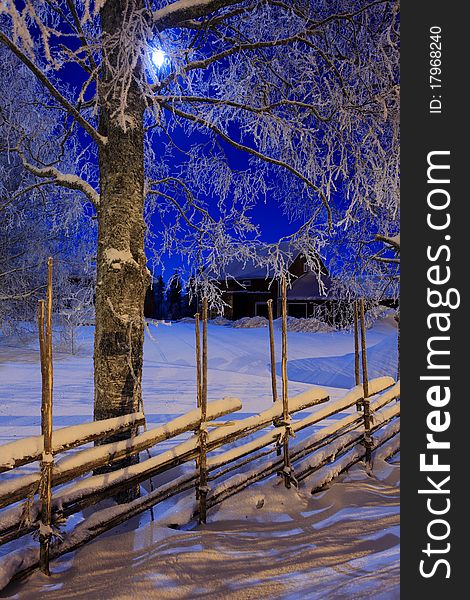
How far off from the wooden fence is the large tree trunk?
1.14 feet

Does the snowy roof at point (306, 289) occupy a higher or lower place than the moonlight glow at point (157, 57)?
lower

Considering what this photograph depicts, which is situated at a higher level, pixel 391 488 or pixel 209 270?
pixel 209 270

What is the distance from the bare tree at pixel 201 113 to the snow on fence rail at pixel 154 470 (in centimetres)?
54

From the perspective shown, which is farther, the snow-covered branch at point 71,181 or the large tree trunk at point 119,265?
the snow-covered branch at point 71,181

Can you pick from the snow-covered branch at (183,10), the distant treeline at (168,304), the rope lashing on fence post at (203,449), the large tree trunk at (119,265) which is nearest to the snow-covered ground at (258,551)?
the rope lashing on fence post at (203,449)

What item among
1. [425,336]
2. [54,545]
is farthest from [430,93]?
[54,545]

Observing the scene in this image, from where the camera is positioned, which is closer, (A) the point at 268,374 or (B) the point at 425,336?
(B) the point at 425,336

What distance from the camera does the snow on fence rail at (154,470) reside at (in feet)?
7.37

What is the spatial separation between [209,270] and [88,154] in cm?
260

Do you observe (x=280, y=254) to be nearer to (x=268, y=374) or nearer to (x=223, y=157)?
(x=223, y=157)

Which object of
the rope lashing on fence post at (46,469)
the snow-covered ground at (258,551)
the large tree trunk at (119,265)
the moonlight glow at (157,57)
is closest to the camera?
the snow-covered ground at (258,551)

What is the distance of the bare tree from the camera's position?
3.22 metres

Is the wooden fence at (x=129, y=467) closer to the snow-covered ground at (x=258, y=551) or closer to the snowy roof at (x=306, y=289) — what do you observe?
the snow-covered ground at (x=258, y=551)

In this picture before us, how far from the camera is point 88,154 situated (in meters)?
5.82
